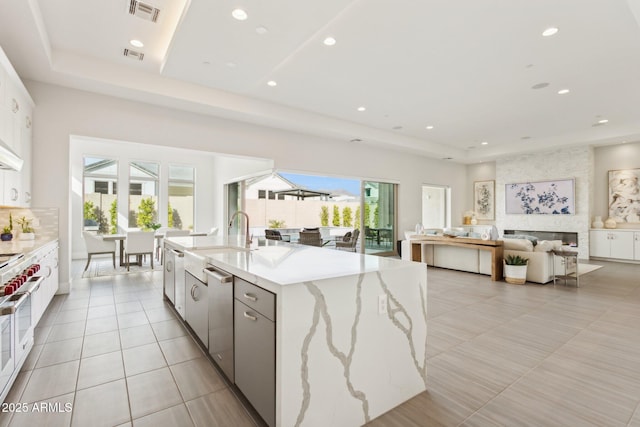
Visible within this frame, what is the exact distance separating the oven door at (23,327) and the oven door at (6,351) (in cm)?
10

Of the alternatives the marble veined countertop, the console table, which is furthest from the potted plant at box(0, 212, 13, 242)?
the console table

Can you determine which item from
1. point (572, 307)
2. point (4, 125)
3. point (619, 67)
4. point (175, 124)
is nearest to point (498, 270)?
point (572, 307)

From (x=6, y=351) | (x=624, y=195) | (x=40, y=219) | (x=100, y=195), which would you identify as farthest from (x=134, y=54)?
(x=624, y=195)

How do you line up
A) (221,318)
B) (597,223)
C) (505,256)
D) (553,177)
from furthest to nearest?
1. (553,177)
2. (597,223)
3. (505,256)
4. (221,318)

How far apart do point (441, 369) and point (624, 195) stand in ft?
30.1

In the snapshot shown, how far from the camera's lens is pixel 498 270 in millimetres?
5578

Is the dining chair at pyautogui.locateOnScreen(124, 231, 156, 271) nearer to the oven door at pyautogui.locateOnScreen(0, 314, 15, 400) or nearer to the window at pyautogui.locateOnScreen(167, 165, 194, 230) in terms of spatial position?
the window at pyautogui.locateOnScreen(167, 165, 194, 230)

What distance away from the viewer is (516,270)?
5.29m

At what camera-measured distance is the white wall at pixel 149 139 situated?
4613 mm

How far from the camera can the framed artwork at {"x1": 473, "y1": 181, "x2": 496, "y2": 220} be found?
10.8 meters

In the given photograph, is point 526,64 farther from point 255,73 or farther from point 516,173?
point 516,173

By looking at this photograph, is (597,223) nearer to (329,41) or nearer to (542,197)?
(542,197)

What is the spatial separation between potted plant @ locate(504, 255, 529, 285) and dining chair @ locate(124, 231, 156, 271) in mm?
6900

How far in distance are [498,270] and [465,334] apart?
3029 millimetres
